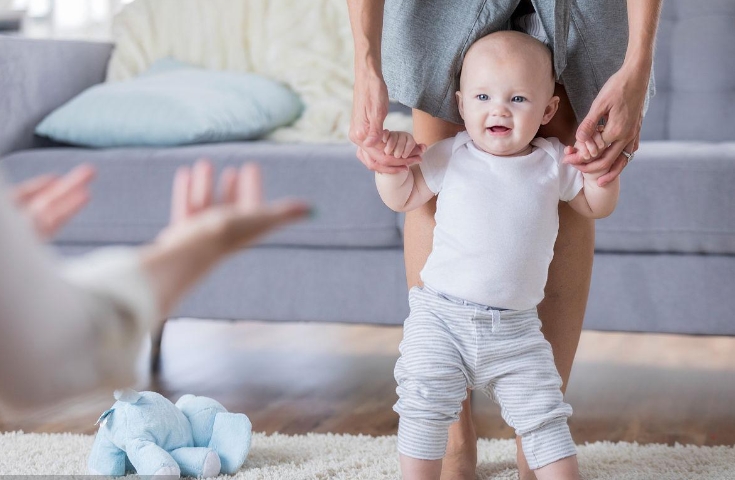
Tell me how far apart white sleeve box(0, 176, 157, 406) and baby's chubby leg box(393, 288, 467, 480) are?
2.44 feet

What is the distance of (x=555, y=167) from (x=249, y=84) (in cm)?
110

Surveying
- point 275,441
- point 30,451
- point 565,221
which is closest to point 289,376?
point 275,441

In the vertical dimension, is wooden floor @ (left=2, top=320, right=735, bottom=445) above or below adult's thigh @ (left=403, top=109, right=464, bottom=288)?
below

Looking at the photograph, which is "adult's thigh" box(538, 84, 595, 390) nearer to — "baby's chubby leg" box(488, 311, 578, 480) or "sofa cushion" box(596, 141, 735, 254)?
"baby's chubby leg" box(488, 311, 578, 480)

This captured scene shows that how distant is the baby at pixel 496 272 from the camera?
1.08 metres

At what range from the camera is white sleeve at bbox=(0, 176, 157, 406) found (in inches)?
12.8

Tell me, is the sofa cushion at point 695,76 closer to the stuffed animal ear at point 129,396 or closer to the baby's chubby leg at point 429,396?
the baby's chubby leg at point 429,396

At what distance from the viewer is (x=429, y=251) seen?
1.23 m

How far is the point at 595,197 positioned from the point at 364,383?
81 centimetres

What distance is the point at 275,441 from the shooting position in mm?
1402

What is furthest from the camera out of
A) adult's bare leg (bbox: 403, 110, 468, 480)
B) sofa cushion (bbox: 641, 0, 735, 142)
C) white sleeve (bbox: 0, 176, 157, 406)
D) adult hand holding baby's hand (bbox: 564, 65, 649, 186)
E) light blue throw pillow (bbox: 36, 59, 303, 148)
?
Answer: sofa cushion (bbox: 641, 0, 735, 142)

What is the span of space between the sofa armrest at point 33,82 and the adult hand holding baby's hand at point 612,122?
1044 mm

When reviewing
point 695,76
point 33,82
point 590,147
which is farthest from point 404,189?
point 695,76

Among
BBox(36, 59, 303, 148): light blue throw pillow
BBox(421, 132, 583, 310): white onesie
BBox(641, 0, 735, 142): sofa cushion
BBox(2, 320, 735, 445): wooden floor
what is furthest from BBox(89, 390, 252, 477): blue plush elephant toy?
BBox(641, 0, 735, 142): sofa cushion
